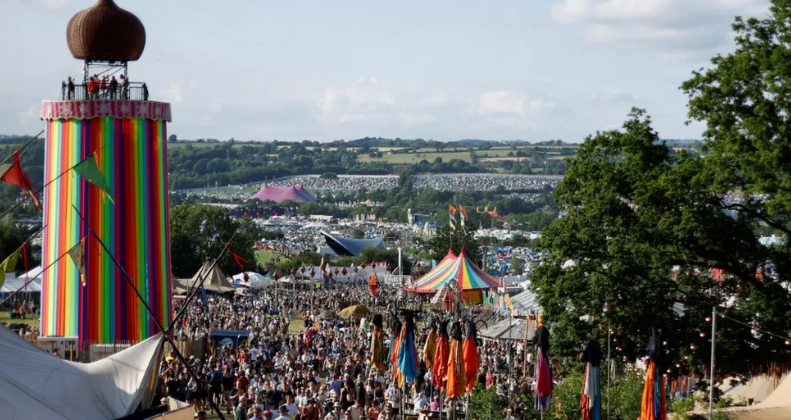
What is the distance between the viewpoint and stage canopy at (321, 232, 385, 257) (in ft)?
325

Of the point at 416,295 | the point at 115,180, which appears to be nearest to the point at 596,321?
the point at 115,180

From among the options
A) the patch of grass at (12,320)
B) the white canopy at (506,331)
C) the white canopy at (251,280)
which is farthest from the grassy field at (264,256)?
the white canopy at (506,331)

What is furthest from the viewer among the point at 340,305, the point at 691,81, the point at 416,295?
the point at 416,295

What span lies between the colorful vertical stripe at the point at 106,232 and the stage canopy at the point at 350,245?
71009 millimetres

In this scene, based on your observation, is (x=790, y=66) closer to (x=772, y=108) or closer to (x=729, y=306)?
(x=772, y=108)

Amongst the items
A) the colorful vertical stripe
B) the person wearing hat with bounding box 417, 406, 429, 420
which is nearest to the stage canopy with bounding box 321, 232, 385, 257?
the colorful vertical stripe

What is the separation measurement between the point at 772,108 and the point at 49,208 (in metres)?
15.7

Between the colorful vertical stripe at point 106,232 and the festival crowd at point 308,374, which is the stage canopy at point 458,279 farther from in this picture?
the colorful vertical stripe at point 106,232

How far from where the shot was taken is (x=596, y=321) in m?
22.6

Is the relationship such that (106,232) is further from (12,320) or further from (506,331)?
(12,320)

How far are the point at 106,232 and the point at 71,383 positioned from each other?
11.6 m

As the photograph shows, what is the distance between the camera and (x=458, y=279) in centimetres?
4809

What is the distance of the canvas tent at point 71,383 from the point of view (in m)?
13.9

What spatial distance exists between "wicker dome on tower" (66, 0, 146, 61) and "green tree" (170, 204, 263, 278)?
3702 cm
